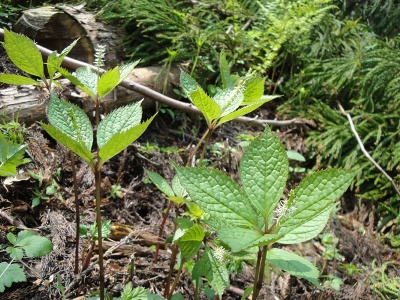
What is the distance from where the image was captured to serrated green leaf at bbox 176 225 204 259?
3.80 feet

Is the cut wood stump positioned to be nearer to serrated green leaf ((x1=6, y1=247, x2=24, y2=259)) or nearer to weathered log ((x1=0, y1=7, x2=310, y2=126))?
weathered log ((x1=0, y1=7, x2=310, y2=126))

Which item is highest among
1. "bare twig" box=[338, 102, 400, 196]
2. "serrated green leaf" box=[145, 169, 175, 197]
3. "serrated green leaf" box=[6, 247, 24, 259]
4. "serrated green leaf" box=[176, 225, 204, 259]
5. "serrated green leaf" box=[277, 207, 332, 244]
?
"serrated green leaf" box=[277, 207, 332, 244]

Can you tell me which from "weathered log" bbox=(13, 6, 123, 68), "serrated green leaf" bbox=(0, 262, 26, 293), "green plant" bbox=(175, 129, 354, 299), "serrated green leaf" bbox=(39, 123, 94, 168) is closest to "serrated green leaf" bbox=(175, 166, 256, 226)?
"green plant" bbox=(175, 129, 354, 299)

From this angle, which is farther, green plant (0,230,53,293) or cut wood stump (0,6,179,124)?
cut wood stump (0,6,179,124)

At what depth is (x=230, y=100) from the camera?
4.17ft

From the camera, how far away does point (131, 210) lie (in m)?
2.43

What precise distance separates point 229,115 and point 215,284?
505mm

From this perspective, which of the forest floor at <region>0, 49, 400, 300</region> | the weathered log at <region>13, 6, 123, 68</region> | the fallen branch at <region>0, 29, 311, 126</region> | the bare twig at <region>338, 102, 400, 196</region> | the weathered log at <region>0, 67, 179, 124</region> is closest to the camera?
the forest floor at <region>0, 49, 400, 300</region>

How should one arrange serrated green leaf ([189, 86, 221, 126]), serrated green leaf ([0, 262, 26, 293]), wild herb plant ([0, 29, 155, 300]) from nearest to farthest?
wild herb plant ([0, 29, 155, 300])
serrated green leaf ([189, 86, 221, 126])
serrated green leaf ([0, 262, 26, 293])

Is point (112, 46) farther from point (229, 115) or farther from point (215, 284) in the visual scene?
point (215, 284)

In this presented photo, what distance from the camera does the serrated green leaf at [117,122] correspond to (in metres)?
1.22

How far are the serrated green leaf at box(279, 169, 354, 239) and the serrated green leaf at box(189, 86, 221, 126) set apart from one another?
0.39 metres

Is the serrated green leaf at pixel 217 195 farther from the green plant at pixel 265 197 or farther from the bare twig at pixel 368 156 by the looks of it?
the bare twig at pixel 368 156

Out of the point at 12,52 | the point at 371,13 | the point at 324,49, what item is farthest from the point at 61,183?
the point at 371,13
